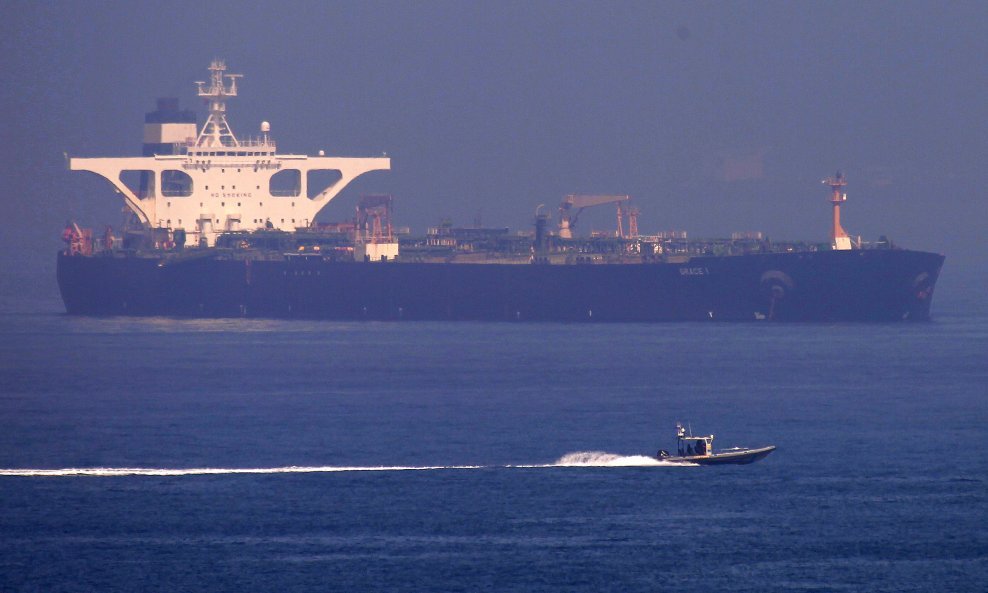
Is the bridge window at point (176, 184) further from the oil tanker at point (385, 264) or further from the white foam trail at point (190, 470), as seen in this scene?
the white foam trail at point (190, 470)

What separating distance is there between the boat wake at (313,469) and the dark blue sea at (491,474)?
115 millimetres

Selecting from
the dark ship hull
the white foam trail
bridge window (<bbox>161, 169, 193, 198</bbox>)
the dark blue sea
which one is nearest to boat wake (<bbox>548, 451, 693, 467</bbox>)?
the dark blue sea

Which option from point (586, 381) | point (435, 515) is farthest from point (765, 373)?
point (435, 515)

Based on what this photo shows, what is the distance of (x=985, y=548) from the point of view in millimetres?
42375

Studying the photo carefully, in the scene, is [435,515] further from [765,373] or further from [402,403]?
[765,373]

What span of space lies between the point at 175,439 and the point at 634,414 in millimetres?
17134

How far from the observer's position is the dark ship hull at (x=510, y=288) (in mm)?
99375

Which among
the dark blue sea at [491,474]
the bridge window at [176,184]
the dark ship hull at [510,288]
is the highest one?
the bridge window at [176,184]

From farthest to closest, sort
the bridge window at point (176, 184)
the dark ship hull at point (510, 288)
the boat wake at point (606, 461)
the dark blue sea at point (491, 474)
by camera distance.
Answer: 1. the bridge window at point (176, 184)
2. the dark ship hull at point (510, 288)
3. the boat wake at point (606, 461)
4. the dark blue sea at point (491, 474)

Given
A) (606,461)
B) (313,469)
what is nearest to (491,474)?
(606,461)

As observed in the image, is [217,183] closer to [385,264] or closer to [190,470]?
[385,264]

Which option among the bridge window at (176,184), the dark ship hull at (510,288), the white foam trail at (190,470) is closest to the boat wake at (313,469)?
the white foam trail at (190,470)

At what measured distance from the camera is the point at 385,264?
359ft

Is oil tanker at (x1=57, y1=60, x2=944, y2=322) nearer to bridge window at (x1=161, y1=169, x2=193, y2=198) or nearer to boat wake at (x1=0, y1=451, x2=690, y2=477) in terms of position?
bridge window at (x1=161, y1=169, x2=193, y2=198)
